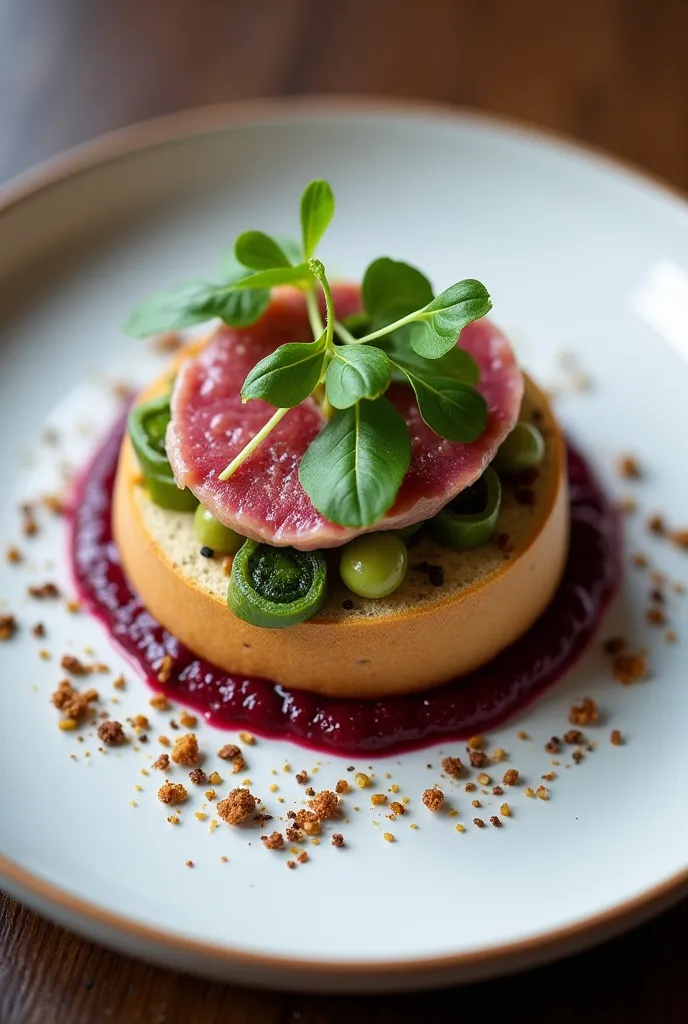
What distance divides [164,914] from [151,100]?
164 inches

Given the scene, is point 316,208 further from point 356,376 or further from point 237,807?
point 237,807

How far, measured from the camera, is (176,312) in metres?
3.31

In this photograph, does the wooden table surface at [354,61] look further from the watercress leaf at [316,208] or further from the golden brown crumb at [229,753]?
the golden brown crumb at [229,753]

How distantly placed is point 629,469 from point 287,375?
1571 millimetres

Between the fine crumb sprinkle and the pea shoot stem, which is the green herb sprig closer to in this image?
the pea shoot stem

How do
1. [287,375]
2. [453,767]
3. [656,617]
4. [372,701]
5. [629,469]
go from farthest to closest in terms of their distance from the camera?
[629,469] < [656,617] < [372,701] < [453,767] < [287,375]

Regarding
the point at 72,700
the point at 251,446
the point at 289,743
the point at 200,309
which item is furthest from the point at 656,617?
the point at 72,700

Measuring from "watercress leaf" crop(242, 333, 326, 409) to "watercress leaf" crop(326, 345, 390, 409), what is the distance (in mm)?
73

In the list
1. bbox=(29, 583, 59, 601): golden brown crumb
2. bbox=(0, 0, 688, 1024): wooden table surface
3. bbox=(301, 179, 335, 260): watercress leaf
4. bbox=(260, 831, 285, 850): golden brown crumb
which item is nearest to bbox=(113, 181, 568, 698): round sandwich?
bbox=(301, 179, 335, 260): watercress leaf

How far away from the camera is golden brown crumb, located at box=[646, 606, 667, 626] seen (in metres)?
3.51

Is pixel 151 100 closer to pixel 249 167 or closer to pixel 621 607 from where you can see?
pixel 249 167

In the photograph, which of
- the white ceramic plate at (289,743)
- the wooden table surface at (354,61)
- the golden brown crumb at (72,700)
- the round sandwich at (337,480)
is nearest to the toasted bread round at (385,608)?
the round sandwich at (337,480)

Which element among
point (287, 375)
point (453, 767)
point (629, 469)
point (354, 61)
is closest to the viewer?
point (287, 375)

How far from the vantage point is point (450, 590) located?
322 centimetres
